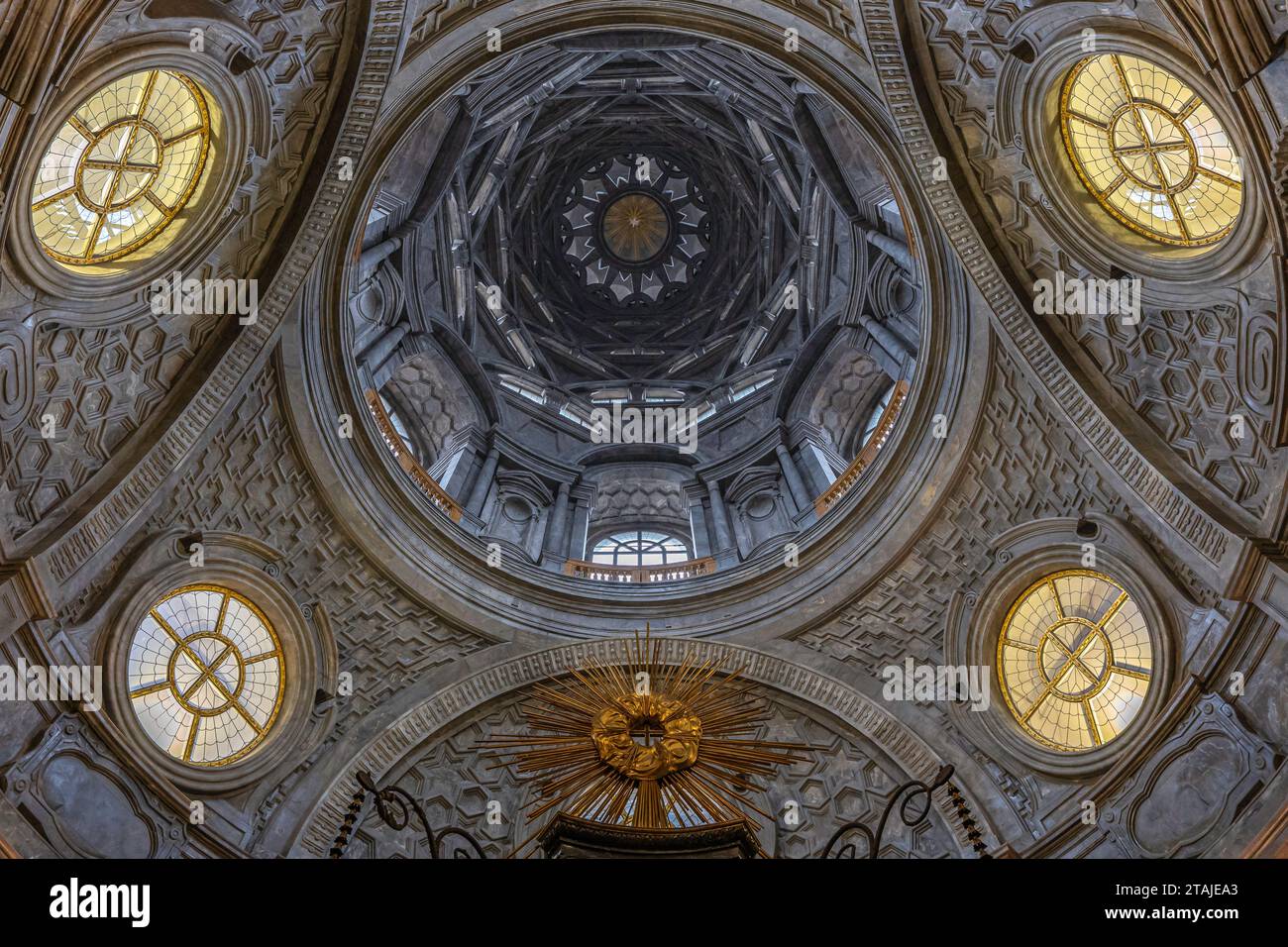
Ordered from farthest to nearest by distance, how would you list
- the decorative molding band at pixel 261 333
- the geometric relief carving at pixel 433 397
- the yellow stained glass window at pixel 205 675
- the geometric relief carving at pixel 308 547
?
the geometric relief carving at pixel 433 397, the geometric relief carving at pixel 308 547, the yellow stained glass window at pixel 205 675, the decorative molding band at pixel 261 333

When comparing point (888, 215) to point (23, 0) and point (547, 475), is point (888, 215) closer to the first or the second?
point (547, 475)

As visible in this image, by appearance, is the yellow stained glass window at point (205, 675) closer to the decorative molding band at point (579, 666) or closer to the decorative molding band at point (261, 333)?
the decorative molding band at point (579, 666)

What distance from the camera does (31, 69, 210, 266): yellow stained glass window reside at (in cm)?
1418

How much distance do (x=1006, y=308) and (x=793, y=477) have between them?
24.5 ft

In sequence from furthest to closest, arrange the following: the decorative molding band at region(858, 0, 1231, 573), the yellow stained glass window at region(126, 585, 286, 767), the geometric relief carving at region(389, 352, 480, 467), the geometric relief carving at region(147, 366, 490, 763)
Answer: the geometric relief carving at region(389, 352, 480, 467)
the geometric relief carving at region(147, 366, 490, 763)
the yellow stained glass window at region(126, 585, 286, 767)
the decorative molding band at region(858, 0, 1231, 573)

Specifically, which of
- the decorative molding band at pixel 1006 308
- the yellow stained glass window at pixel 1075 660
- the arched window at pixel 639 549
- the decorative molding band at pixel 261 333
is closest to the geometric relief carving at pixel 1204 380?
the decorative molding band at pixel 1006 308

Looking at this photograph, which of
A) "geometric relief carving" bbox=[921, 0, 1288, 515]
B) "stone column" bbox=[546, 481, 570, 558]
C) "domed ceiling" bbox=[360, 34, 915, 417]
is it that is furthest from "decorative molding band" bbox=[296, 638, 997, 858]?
"domed ceiling" bbox=[360, 34, 915, 417]

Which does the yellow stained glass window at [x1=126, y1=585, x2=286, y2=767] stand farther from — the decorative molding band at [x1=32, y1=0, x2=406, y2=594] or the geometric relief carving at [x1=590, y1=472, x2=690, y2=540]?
the geometric relief carving at [x1=590, y1=472, x2=690, y2=540]

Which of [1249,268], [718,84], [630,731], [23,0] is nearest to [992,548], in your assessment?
[1249,268]

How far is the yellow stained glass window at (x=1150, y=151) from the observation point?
14.2 metres

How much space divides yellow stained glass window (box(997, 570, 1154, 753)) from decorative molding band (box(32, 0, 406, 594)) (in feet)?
36.4

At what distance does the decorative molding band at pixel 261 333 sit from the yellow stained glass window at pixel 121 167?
6.31 feet

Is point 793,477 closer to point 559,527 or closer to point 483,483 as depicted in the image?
point 559,527
